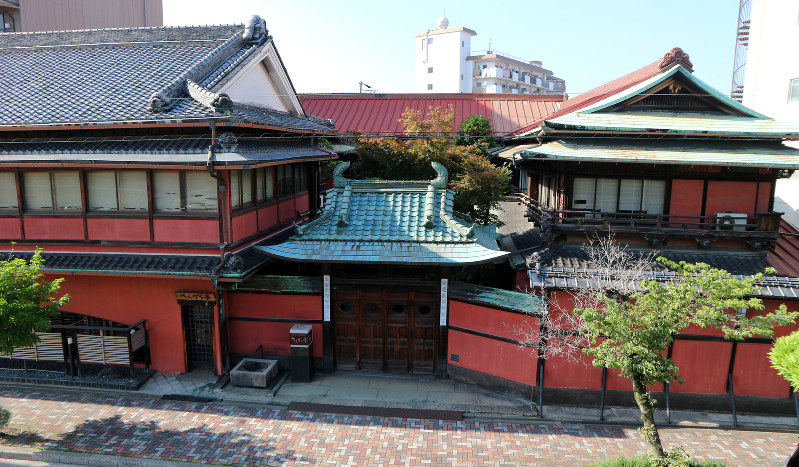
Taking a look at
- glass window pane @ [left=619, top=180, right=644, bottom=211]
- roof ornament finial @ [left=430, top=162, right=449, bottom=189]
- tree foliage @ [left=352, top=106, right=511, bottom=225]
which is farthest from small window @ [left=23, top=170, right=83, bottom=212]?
glass window pane @ [left=619, top=180, right=644, bottom=211]

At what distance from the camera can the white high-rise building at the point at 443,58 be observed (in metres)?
78.8

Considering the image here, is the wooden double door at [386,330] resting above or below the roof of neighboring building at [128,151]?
below

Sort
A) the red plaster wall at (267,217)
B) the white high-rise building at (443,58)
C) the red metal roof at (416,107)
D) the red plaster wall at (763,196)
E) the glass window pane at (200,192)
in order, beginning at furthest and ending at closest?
the white high-rise building at (443,58)
the red metal roof at (416,107)
the red plaster wall at (267,217)
the red plaster wall at (763,196)
the glass window pane at (200,192)

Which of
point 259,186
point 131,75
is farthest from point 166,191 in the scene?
point 131,75

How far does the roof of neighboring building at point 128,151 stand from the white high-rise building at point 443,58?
231ft

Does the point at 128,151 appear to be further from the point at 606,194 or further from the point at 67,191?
the point at 606,194

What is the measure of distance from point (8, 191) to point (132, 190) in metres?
4.17

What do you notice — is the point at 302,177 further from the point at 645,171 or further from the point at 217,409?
the point at 645,171

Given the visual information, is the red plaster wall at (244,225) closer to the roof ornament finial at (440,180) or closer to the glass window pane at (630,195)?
the roof ornament finial at (440,180)

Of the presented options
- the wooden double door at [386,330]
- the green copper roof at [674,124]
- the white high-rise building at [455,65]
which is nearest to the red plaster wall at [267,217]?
the wooden double door at [386,330]

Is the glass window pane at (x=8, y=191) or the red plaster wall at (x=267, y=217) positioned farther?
the red plaster wall at (x=267, y=217)

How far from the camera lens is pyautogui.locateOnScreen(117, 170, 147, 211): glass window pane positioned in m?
14.6

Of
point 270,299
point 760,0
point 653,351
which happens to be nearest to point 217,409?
point 270,299

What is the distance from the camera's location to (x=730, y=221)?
15.6 metres
